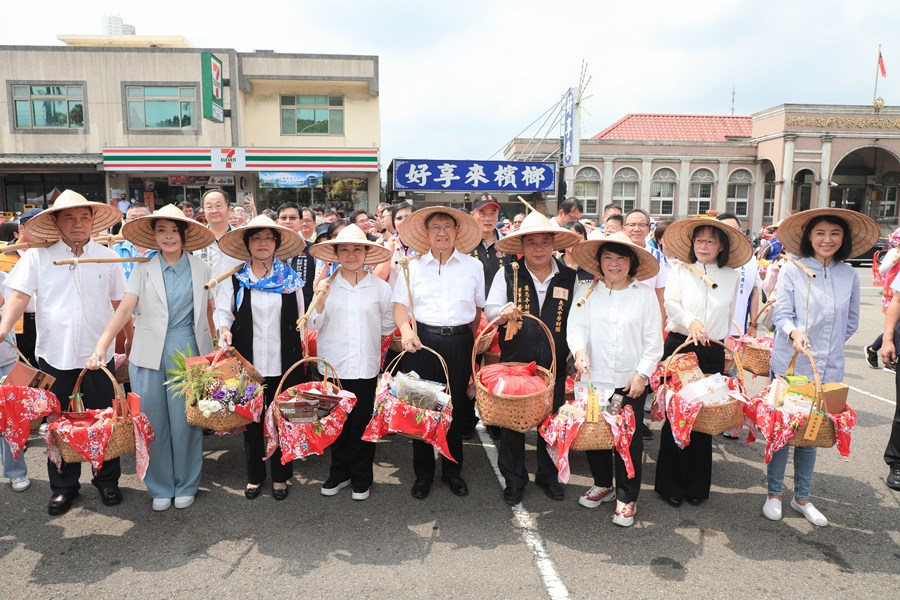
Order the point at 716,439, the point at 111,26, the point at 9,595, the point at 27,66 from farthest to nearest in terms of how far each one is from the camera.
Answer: the point at 111,26
the point at 27,66
the point at 716,439
the point at 9,595

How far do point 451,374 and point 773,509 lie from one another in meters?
2.26

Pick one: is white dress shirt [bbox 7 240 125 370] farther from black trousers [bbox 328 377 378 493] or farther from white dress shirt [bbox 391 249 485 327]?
white dress shirt [bbox 391 249 485 327]

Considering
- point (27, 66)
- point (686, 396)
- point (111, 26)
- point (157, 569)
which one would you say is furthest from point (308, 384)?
point (111, 26)

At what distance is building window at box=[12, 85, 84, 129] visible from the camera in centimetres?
1848

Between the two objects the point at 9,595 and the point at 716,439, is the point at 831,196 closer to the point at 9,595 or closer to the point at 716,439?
the point at 716,439

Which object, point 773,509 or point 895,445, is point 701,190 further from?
point 773,509

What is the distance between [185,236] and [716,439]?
15.4ft

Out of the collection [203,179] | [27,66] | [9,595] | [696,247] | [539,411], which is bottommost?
[9,595]

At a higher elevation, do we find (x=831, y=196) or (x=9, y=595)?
(x=831, y=196)

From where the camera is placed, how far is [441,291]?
3906mm

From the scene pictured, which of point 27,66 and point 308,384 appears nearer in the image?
point 308,384

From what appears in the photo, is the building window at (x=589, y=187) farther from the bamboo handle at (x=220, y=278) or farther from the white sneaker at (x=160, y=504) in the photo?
the white sneaker at (x=160, y=504)

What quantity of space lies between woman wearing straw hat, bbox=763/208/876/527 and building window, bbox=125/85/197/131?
19.4 metres

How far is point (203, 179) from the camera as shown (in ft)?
61.2
